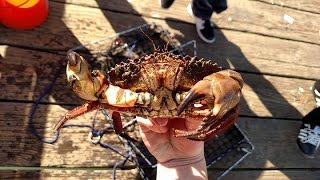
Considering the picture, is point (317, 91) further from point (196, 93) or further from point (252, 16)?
point (196, 93)

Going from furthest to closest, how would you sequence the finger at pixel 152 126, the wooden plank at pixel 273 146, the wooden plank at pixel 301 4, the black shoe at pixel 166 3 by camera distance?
1. the wooden plank at pixel 301 4
2. the black shoe at pixel 166 3
3. the wooden plank at pixel 273 146
4. the finger at pixel 152 126

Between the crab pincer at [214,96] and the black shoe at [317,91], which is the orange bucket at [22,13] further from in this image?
the black shoe at [317,91]

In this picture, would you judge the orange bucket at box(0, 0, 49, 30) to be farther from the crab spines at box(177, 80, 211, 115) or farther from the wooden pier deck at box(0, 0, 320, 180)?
the crab spines at box(177, 80, 211, 115)

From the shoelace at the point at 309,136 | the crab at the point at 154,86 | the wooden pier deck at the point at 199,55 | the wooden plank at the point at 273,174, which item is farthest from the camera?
the shoelace at the point at 309,136

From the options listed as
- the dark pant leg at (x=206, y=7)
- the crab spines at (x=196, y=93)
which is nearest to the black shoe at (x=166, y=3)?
the dark pant leg at (x=206, y=7)

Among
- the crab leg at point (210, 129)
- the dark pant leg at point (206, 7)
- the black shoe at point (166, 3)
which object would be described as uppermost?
the crab leg at point (210, 129)

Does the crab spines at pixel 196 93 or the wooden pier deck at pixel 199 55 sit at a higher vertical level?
the crab spines at pixel 196 93

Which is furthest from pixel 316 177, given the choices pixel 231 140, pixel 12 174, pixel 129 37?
pixel 12 174
